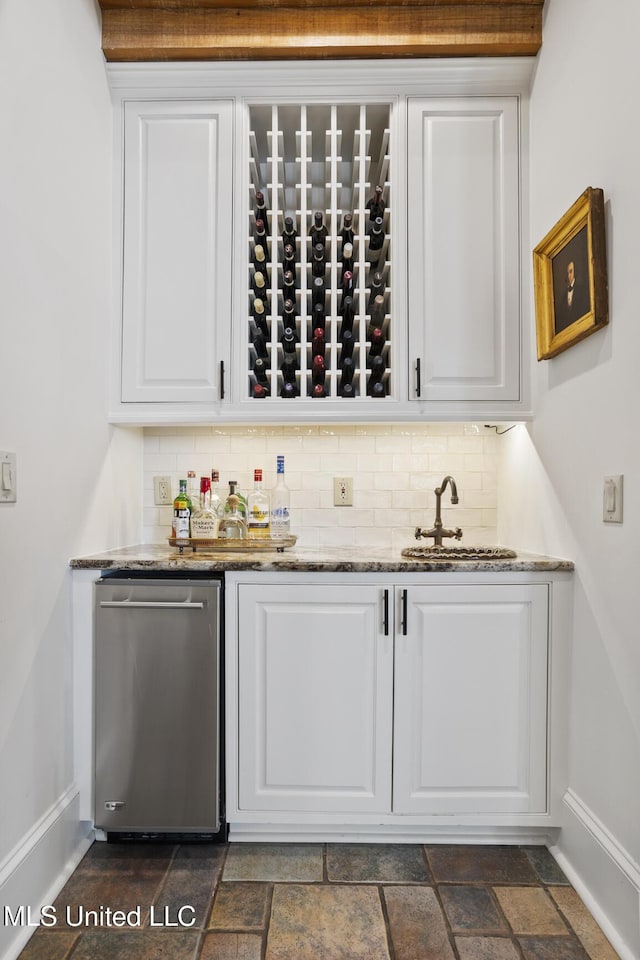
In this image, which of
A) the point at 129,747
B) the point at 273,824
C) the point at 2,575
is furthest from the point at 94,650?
the point at 273,824

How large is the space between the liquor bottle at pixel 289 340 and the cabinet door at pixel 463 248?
422 millimetres

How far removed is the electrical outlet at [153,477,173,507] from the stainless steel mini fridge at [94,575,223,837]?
27.0 inches

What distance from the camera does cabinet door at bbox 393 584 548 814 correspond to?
1.80 metres

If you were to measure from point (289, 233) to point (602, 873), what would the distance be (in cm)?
216

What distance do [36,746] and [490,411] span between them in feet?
5.76

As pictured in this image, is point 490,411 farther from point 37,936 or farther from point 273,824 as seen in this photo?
point 37,936

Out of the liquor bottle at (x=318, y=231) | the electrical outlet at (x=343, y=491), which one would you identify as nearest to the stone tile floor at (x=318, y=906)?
the electrical outlet at (x=343, y=491)

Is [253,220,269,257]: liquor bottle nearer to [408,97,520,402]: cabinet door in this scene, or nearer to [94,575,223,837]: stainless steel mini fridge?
[408,97,520,402]: cabinet door

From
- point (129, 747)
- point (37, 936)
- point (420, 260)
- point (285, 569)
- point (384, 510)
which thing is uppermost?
point (420, 260)

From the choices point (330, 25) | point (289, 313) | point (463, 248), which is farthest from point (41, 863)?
point (330, 25)

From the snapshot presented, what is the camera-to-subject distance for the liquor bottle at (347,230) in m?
2.08

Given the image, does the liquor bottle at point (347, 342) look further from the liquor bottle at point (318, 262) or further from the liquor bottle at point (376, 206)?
the liquor bottle at point (376, 206)

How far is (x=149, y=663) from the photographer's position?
5.88ft

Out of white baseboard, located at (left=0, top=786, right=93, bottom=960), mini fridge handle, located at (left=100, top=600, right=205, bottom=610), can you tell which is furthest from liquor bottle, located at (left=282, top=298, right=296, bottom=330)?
white baseboard, located at (left=0, top=786, right=93, bottom=960)
